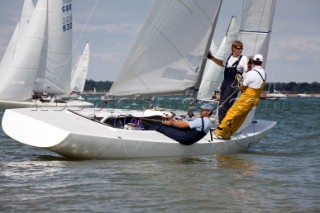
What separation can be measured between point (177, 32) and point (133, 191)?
4.85m

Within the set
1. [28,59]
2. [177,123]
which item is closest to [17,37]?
[28,59]

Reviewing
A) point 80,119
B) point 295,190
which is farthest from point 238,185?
point 80,119

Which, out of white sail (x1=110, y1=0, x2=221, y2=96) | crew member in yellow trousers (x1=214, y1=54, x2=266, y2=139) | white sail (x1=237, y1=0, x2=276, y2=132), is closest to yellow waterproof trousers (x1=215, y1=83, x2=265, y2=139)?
crew member in yellow trousers (x1=214, y1=54, x2=266, y2=139)

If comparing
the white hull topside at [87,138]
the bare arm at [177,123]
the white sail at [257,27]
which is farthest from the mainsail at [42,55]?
the bare arm at [177,123]

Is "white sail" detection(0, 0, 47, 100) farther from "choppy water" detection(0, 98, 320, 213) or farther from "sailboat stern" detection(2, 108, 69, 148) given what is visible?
"sailboat stern" detection(2, 108, 69, 148)

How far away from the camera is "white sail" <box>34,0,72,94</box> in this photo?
31.1 m

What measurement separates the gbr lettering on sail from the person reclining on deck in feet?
71.7

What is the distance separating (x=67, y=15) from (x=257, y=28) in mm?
20035

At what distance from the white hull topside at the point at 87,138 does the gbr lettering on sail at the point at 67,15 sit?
20.8 meters

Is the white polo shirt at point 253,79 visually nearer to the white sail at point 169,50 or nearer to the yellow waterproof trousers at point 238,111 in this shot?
the yellow waterproof trousers at point 238,111

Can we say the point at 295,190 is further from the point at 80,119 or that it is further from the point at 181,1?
the point at 181,1

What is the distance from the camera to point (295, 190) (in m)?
8.03

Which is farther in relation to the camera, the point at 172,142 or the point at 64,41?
the point at 64,41

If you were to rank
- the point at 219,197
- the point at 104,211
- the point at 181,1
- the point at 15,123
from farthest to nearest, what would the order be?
the point at 181,1
the point at 15,123
the point at 219,197
the point at 104,211
